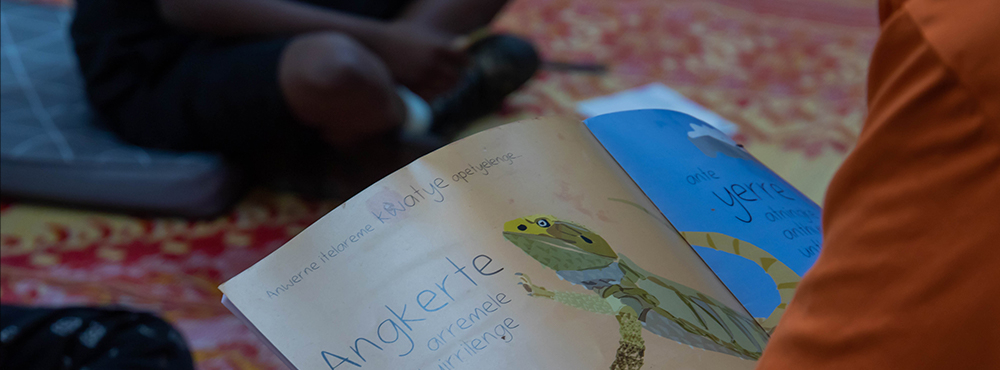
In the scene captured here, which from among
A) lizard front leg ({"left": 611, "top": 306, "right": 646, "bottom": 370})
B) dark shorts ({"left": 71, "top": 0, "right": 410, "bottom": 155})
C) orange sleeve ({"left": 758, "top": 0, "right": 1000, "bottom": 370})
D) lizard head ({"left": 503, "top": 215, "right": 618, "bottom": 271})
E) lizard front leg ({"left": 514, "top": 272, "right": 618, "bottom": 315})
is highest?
orange sleeve ({"left": 758, "top": 0, "right": 1000, "bottom": 370})

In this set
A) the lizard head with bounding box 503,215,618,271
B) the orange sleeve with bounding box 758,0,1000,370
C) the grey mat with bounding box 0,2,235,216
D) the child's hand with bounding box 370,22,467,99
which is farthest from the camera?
the child's hand with bounding box 370,22,467,99

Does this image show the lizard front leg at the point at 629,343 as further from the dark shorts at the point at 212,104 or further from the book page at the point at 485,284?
the dark shorts at the point at 212,104

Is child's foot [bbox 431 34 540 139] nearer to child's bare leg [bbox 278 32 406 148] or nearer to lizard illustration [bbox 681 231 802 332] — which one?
child's bare leg [bbox 278 32 406 148]

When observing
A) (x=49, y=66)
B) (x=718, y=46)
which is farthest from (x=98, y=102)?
(x=718, y=46)

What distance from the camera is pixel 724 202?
0.37 meters

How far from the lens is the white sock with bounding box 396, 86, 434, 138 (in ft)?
3.59

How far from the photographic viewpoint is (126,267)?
831 millimetres

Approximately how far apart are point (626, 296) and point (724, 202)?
0.11 m

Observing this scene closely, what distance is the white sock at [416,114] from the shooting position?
1.09 meters

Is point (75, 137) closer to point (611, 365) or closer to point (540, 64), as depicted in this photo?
point (540, 64)

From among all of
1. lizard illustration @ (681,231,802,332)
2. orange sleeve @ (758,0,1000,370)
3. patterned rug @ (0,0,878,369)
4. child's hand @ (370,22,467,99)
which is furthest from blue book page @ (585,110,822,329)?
child's hand @ (370,22,467,99)

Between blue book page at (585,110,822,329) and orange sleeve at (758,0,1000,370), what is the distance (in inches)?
5.5

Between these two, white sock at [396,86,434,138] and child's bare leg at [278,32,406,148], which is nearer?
child's bare leg at [278,32,406,148]

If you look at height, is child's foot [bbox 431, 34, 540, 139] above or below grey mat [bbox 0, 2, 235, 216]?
above
